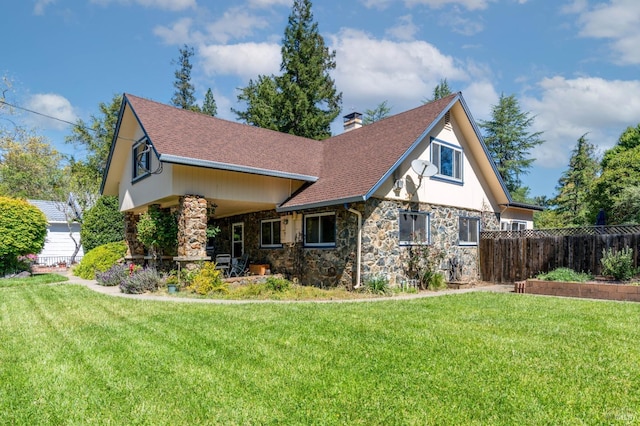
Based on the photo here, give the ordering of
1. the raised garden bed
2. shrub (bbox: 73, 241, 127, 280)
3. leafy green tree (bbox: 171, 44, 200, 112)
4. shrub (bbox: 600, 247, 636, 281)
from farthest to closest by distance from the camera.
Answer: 1. leafy green tree (bbox: 171, 44, 200, 112)
2. shrub (bbox: 73, 241, 127, 280)
3. shrub (bbox: 600, 247, 636, 281)
4. the raised garden bed

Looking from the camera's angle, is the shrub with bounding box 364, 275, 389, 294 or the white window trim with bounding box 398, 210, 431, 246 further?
the white window trim with bounding box 398, 210, 431, 246

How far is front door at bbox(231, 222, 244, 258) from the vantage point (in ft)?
52.1

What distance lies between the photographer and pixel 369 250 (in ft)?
36.6

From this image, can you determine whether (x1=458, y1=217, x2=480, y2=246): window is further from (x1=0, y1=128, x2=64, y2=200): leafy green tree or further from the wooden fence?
(x1=0, y1=128, x2=64, y2=200): leafy green tree

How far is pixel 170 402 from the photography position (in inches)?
137

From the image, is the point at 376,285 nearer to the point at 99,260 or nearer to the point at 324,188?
the point at 324,188

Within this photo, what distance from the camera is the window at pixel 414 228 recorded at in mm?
12188

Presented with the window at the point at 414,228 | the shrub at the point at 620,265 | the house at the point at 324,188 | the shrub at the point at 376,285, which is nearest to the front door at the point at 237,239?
the house at the point at 324,188

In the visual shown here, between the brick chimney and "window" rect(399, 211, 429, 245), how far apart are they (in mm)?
6784

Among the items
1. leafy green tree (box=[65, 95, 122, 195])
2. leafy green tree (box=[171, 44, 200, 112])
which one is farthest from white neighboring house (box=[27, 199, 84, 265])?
leafy green tree (box=[171, 44, 200, 112])

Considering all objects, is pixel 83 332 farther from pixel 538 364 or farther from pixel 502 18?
pixel 502 18

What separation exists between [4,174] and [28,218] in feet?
63.2

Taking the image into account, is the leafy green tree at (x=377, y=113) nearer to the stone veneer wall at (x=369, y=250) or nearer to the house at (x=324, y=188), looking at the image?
the house at (x=324, y=188)

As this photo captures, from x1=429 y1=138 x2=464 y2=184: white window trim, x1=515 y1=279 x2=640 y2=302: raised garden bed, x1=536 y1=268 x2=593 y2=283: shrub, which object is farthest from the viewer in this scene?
x1=429 y1=138 x2=464 y2=184: white window trim
